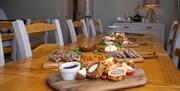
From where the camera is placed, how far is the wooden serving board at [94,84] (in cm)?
73

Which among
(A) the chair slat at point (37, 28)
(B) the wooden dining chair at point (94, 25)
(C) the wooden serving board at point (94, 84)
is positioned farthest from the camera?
(B) the wooden dining chair at point (94, 25)

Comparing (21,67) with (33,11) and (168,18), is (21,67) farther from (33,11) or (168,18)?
(33,11)

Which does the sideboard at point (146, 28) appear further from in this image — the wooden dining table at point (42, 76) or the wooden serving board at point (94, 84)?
the wooden serving board at point (94, 84)

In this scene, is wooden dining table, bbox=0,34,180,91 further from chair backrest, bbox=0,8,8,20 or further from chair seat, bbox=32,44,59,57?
chair backrest, bbox=0,8,8,20

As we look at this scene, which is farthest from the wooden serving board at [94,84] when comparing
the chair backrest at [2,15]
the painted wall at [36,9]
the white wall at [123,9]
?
the chair backrest at [2,15]

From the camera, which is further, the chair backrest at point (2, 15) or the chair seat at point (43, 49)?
the chair backrest at point (2, 15)

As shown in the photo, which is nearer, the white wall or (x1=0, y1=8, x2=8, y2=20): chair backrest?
the white wall

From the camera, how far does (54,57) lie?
117cm

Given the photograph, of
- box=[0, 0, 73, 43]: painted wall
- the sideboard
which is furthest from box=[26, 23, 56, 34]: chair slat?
box=[0, 0, 73, 43]: painted wall

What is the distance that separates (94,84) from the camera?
0.76 metres

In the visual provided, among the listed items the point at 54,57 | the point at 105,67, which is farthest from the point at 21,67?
the point at 105,67

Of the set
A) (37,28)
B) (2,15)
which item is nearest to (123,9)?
(2,15)

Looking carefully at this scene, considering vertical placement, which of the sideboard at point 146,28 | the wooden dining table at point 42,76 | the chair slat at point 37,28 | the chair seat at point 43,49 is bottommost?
the sideboard at point 146,28

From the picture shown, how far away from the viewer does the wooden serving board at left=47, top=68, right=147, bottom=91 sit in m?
0.73
